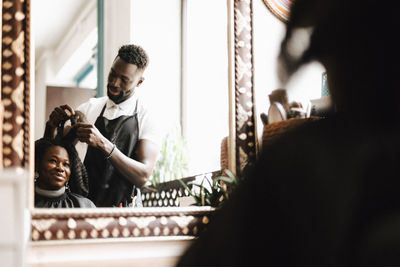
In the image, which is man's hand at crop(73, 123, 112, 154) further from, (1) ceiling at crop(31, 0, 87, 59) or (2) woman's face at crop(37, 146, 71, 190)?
(1) ceiling at crop(31, 0, 87, 59)

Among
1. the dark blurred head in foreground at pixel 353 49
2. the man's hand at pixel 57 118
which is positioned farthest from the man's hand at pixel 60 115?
the dark blurred head in foreground at pixel 353 49

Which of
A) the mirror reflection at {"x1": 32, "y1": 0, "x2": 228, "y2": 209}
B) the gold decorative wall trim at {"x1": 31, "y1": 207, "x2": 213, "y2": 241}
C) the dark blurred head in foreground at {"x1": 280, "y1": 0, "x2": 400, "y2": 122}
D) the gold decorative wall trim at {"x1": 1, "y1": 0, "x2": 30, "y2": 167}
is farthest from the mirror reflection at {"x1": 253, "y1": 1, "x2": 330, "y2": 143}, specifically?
the dark blurred head in foreground at {"x1": 280, "y1": 0, "x2": 400, "y2": 122}

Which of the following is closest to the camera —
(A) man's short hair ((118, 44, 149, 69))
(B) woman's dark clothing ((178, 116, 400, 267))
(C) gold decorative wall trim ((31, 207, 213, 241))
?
(B) woman's dark clothing ((178, 116, 400, 267))

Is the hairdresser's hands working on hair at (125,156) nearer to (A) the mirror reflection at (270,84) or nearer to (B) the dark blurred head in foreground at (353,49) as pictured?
(A) the mirror reflection at (270,84)

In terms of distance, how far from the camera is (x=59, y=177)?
1.15m

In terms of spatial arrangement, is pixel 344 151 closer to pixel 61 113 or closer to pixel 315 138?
pixel 315 138

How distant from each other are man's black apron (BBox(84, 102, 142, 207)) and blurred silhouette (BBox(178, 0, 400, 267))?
0.79m

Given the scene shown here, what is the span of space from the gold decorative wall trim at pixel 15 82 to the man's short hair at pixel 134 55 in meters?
0.21

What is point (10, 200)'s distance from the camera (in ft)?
2.57

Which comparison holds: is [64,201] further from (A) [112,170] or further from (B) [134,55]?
(B) [134,55]

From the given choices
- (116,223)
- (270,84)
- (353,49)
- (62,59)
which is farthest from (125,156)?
(353,49)

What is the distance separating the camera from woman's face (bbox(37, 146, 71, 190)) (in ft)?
3.75

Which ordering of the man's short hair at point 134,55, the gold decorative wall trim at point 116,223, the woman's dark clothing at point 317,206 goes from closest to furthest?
the woman's dark clothing at point 317,206, the gold decorative wall trim at point 116,223, the man's short hair at point 134,55

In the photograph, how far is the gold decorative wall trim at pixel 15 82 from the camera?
1114mm
